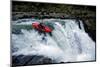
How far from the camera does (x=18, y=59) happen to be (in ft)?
8.05

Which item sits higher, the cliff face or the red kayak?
the cliff face

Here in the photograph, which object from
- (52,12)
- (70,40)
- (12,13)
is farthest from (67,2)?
(12,13)

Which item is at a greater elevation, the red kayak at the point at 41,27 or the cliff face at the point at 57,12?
the cliff face at the point at 57,12

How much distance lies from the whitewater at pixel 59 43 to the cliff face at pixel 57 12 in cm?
7

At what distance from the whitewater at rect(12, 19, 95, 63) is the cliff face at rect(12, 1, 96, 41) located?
0.21 feet

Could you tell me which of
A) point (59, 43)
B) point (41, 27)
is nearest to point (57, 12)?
point (41, 27)

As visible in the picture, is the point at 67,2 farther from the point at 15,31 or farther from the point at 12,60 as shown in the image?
the point at 12,60

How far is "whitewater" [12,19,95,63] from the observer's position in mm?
2486

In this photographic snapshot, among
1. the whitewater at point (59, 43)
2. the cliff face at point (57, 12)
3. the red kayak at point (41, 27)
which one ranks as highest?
the cliff face at point (57, 12)

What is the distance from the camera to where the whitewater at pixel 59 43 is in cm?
249

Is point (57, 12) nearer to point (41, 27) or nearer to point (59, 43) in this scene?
point (41, 27)

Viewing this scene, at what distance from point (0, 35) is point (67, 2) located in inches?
38.0

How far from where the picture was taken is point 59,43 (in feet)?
8.65

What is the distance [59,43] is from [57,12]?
401 mm
